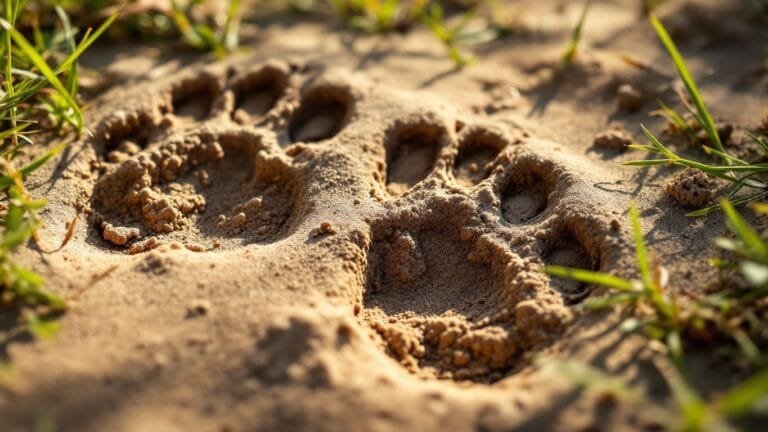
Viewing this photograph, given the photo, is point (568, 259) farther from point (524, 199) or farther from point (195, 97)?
point (195, 97)

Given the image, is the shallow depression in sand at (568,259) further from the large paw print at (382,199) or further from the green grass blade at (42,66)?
the green grass blade at (42,66)

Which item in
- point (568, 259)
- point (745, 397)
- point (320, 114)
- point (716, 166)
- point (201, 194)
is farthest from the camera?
point (320, 114)

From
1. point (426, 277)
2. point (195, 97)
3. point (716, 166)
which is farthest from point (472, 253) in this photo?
point (195, 97)

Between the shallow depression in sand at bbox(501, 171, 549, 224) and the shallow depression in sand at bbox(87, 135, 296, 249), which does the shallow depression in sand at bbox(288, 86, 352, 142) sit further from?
the shallow depression in sand at bbox(501, 171, 549, 224)

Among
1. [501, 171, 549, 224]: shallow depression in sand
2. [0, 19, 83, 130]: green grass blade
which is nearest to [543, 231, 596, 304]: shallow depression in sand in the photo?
[501, 171, 549, 224]: shallow depression in sand

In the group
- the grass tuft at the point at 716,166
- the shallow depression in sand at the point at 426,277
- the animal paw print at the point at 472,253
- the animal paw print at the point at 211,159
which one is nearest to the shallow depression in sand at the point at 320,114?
the animal paw print at the point at 211,159

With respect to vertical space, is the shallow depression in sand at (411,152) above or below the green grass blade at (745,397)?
above

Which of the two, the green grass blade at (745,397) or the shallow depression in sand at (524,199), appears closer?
the green grass blade at (745,397)

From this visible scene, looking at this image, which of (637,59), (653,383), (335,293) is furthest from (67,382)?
(637,59)

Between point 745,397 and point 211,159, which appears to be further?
point 211,159

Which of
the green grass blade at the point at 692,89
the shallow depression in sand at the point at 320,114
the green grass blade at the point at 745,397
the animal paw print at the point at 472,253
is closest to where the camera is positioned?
the green grass blade at the point at 745,397
